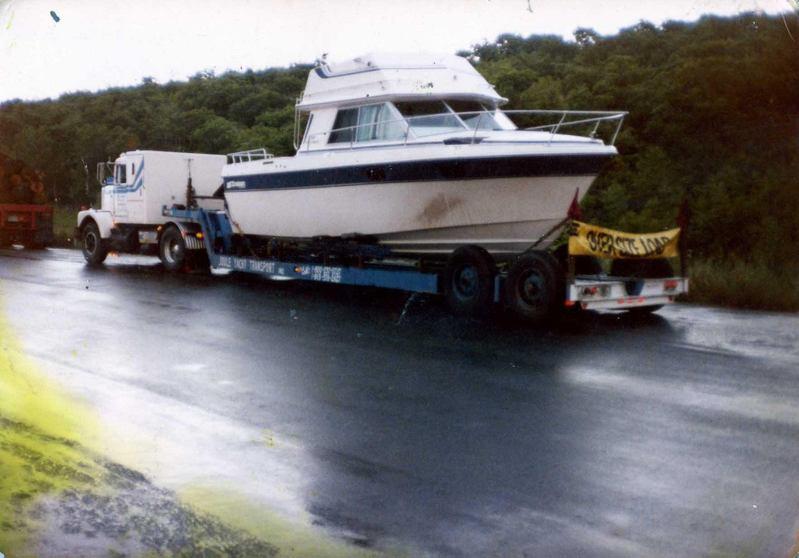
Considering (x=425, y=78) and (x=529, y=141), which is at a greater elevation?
(x=425, y=78)

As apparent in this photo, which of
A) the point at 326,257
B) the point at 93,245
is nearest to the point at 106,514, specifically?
the point at 326,257

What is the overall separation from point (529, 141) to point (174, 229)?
8809 millimetres

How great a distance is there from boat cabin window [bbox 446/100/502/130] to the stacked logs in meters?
15.8

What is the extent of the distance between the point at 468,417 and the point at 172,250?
40.2 feet

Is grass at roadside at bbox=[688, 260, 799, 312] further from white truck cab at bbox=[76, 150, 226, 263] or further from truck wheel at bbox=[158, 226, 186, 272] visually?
truck wheel at bbox=[158, 226, 186, 272]

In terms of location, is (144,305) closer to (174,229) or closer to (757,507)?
(174,229)

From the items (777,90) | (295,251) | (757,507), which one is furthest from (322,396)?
(777,90)

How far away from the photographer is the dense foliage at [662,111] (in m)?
13.3

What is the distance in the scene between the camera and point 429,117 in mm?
12133

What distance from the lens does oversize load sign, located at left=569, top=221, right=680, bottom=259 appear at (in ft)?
33.5

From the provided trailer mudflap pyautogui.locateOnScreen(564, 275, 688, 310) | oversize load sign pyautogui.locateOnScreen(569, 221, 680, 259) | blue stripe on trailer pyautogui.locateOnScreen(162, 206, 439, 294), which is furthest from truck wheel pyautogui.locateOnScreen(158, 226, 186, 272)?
oversize load sign pyautogui.locateOnScreen(569, 221, 680, 259)

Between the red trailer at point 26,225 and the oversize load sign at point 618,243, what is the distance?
62.6ft

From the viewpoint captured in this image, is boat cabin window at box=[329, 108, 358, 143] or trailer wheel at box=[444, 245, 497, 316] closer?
trailer wheel at box=[444, 245, 497, 316]

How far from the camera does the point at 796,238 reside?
1359cm
